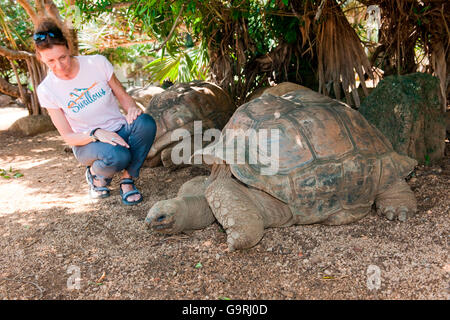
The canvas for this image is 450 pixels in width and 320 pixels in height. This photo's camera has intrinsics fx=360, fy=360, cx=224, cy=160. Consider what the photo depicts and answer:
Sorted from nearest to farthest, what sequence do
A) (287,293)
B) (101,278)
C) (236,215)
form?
(287,293) → (101,278) → (236,215)

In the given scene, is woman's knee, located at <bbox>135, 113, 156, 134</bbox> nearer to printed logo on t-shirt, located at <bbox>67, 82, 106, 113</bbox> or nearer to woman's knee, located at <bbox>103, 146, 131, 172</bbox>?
woman's knee, located at <bbox>103, 146, 131, 172</bbox>

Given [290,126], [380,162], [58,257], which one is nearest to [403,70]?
[380,162]

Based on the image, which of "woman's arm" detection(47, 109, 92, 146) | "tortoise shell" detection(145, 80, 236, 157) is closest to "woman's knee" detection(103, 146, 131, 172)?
"woman's arm" detection(47, 109, 92, 146)

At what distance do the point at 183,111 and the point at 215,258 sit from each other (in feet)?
7.12

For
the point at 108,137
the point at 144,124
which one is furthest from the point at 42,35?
the point at 144,124

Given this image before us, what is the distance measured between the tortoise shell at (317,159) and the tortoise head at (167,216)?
423mm

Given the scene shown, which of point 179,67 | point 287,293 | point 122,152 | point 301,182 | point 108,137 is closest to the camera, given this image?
point 287,293

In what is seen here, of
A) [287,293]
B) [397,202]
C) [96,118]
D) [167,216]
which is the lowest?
[287,293]

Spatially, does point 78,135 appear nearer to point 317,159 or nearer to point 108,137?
point 108,137

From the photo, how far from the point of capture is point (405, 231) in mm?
2303

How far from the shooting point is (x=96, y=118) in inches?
120

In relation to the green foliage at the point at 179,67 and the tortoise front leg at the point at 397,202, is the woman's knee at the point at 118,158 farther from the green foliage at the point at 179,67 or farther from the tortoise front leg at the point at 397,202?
the green foliage at the point at 179,67

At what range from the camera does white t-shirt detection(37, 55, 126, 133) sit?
2.87 meters
